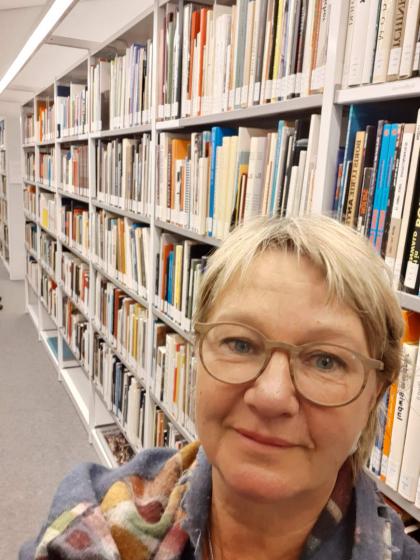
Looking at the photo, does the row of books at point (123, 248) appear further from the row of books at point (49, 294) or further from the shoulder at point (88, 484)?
the row of books at point (49, 294)

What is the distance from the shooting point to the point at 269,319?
67 centimetres

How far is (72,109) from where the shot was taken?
3.26 metres

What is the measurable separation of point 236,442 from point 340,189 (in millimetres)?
631

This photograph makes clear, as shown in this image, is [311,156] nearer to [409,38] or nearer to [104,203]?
[409,38]

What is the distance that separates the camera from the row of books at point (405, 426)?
0.92 meters

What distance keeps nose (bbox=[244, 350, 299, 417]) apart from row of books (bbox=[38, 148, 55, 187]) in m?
3.76

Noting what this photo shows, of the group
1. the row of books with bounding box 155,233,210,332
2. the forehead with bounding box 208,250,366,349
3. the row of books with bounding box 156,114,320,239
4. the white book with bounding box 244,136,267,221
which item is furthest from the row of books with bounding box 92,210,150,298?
the forehead with bounding box 208,250,366,349

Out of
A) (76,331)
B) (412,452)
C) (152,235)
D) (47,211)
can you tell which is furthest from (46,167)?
(412,452)

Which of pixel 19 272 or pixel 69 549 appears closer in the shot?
pixel 69 549

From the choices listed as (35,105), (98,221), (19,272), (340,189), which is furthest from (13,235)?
(340,189)

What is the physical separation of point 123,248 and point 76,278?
112 centimetres

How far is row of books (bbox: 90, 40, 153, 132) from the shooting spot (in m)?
2.09

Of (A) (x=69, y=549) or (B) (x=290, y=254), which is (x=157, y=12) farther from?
(A) (x=69, y=549)

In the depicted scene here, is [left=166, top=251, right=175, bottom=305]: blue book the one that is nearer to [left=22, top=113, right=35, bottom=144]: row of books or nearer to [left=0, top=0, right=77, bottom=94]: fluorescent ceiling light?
[left=0, top=0, right=77, bottom=94]: fluorescent ceiling light
